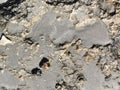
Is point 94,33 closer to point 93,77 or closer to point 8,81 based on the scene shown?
point 93,77

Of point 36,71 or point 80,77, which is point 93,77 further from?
point 36,71

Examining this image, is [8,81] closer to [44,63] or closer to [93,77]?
[44,63]

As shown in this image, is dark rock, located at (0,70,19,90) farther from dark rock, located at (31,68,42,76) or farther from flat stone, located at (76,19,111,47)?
flat stone, located at (76,19,111,47)

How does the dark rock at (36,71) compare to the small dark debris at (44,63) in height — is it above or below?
below

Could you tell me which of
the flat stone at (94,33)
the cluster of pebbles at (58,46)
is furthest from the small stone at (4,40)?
the flat stone at (94,33)

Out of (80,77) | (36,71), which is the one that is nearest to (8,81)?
(36,71)

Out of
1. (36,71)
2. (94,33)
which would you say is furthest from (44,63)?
(94,33)

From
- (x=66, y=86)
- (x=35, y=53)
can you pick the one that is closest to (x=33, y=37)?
(x=35, y=53)

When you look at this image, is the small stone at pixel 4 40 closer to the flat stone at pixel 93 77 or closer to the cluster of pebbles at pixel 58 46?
the cluster of pebbles at pixel 58 46
